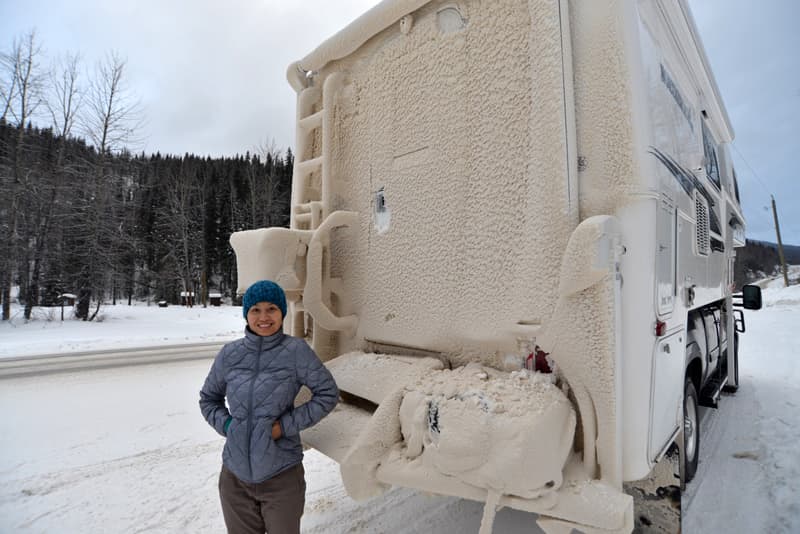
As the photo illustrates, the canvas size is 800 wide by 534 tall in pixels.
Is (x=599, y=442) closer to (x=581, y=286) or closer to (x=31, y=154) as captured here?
(x=581, y=286)

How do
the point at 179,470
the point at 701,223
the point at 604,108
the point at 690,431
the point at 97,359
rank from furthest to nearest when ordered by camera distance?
1. the point at 97,359
2. the point at 179,470
3. the point at 690,431
4. the point at 701,223
5. the point at 604,108

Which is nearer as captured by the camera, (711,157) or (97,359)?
(711,157)

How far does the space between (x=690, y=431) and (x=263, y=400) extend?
3.24m

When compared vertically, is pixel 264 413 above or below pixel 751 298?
below

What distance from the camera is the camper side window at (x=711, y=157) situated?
3234 mm

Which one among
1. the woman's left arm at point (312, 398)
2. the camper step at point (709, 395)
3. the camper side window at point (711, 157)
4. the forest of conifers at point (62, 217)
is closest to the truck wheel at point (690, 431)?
the camper step at point (709, 395)

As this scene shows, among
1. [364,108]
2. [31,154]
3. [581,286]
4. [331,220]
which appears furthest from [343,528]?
[31,154]

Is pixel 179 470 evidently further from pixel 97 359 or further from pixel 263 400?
pixel 97 359

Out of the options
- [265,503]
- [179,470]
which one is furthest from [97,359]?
[265,503]

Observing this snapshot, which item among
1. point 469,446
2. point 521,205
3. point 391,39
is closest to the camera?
point 469,446

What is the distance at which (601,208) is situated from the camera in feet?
5.67

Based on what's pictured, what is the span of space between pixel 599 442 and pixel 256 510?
1580mm

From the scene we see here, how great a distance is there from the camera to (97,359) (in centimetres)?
838

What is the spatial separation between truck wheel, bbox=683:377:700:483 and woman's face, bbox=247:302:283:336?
9.34 ft
